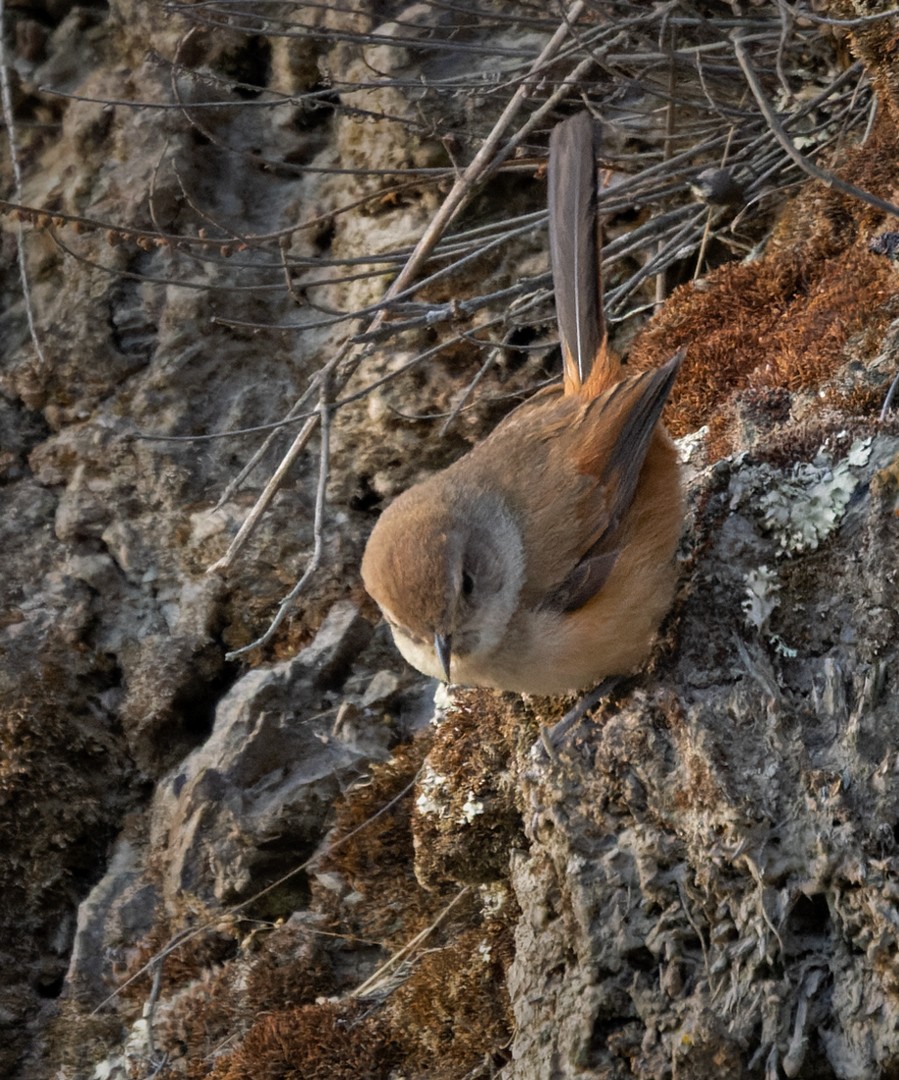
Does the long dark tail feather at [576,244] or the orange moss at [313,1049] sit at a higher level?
the long dark tail feather at [576,244]

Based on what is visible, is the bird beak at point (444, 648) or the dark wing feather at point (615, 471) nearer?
the bird beak at point (444, 648)

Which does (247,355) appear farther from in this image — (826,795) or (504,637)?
(826,795)

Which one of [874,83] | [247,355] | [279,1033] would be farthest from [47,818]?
[874,83]

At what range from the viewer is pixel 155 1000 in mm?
3939

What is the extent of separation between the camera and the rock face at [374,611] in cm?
280

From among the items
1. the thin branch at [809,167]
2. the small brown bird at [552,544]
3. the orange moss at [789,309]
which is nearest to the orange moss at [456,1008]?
the small brown bird at [552,544]

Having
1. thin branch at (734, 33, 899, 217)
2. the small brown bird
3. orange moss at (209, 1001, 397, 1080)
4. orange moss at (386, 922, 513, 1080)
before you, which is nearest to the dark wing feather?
the small brown bird

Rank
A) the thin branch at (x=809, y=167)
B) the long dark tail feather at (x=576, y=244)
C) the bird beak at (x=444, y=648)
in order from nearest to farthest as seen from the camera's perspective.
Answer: the thin branch at (x=809, y=167), the bird beak at (x=444, y=648), the long dark tail feather at (x=576, y=244)

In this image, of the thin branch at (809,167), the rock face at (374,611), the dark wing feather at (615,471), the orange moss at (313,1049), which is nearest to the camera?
the rock face at (374,611)

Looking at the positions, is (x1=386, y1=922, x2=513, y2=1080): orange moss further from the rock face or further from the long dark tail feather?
the long dark tail feather

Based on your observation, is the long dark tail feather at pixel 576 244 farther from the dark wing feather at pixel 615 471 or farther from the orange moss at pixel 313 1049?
the orange moss at pixel 313 1049

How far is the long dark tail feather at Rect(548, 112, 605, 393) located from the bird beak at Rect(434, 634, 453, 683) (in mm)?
1080

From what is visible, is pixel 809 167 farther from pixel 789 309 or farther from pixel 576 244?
pixel 789 309

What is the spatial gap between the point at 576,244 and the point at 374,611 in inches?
65.1
